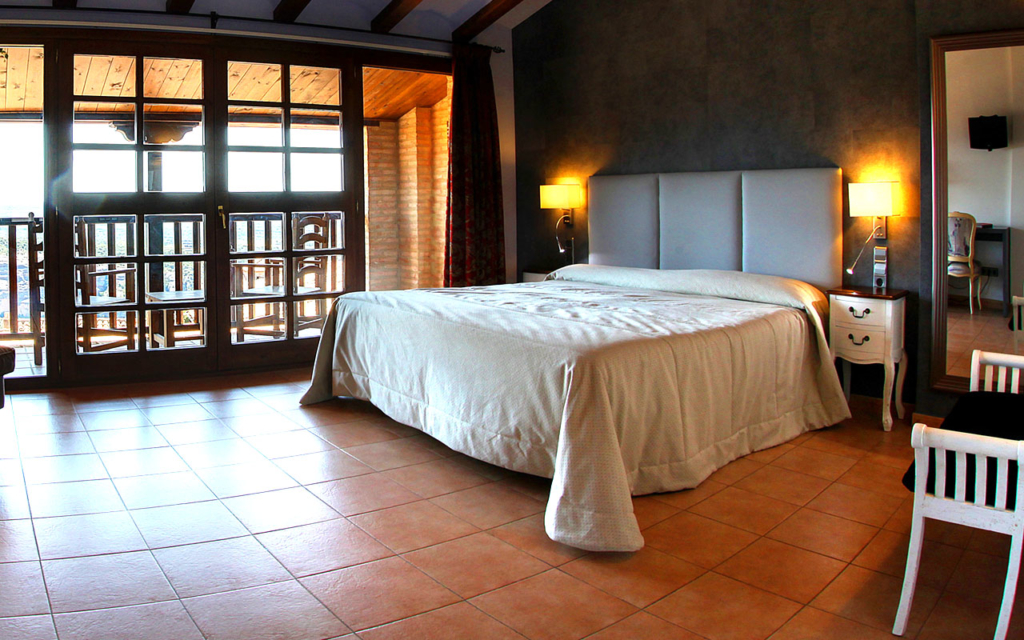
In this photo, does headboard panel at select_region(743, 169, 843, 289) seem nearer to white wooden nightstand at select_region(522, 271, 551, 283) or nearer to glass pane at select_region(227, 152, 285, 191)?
white wooden nightstand at select_region(522, 271, 551, 283)

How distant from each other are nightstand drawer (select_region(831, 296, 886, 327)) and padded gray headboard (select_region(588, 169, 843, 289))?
35cm

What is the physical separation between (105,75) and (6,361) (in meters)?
2.12

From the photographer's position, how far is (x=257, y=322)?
523 centimetres

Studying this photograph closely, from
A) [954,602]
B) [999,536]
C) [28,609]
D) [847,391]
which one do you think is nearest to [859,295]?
[847,391]

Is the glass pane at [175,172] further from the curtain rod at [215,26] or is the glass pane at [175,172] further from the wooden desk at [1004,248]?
the wooden desk at [1004,248]

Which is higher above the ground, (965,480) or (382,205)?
(382,205)

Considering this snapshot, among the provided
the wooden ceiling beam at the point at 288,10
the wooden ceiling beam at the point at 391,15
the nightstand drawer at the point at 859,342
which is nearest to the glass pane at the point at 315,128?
the wooden ceiling beam at the point at 288,10

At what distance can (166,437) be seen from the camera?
12.1ft

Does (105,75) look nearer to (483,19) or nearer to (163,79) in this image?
(163,79)

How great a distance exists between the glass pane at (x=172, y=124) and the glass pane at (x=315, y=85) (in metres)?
0.64

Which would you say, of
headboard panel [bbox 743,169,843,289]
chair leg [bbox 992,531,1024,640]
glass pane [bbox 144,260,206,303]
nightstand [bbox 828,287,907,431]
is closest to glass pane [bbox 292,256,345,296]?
glass pane [bbox 144,260,206,303]

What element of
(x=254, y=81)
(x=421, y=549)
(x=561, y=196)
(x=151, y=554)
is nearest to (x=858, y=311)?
(x=561, y=196)

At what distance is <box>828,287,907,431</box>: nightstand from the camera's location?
12.3ft

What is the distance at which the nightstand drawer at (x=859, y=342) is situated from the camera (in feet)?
12.4
